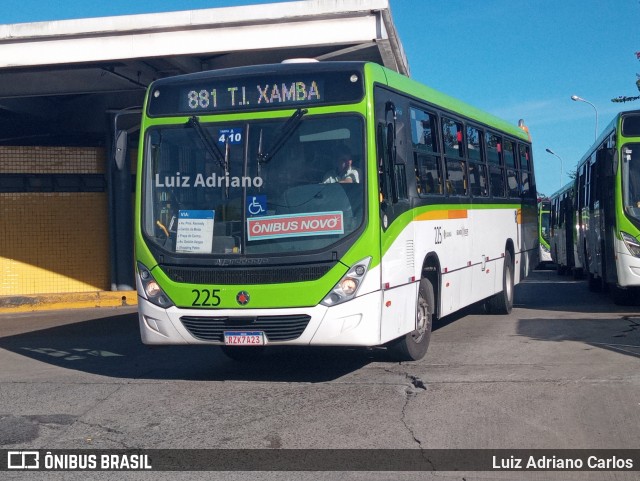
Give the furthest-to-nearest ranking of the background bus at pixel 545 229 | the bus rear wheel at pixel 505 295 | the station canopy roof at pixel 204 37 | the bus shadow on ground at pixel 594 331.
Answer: the background bus at pixel 545 229 < the station canopy roof at pixel 204 37 < the bus rear wheel at pixel 505 295 < the bus shadow on ground at pixel 594 331

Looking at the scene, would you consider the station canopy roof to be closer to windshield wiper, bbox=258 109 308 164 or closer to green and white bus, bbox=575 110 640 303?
green and white bus, bbox=575 110 640 303

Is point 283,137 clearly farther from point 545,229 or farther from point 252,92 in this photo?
point 545,229

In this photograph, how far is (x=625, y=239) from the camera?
49.4 ft

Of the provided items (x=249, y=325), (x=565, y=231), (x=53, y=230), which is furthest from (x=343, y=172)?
(x=565, y=231)

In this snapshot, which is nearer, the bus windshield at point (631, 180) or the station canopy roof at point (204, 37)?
the bus windshield at point (631, 180)

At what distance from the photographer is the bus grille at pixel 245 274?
872 cm

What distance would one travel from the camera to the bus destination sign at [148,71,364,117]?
908cm

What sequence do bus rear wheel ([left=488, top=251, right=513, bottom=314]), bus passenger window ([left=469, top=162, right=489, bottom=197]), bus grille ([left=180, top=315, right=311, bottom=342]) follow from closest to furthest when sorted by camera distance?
bus grille ([left=180, top=315, right=311, bottom=342])
bus passenger window ([left=469, top=162, right=489, bottom=197])
bus rear wheel ([left=488, top=251, right=513, bottom=314])

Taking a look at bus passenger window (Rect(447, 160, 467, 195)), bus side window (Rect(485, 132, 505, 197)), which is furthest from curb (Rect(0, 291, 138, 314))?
bus passenger window (Rect(447, 160, 467, 195))

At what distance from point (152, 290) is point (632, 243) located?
880 cm

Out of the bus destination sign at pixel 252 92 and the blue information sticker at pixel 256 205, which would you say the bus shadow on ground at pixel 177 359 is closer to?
the blue information sticker at pixel 256 205
